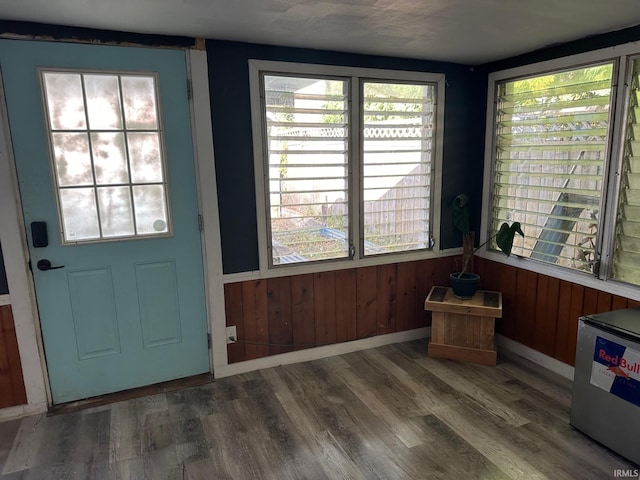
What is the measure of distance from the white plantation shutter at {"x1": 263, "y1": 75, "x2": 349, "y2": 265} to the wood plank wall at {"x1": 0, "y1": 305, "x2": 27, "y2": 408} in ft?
5.17

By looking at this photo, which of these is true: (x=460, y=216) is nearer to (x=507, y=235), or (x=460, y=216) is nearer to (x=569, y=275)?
(x=507, y=235)

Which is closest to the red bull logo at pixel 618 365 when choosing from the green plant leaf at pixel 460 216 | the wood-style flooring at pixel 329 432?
the wood-style flooring at pixel 329 432

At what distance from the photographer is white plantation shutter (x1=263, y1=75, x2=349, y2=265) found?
2850 millimetres

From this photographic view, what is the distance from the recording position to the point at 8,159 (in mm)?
2311

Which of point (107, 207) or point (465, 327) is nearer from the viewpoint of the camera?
point (107, 207)

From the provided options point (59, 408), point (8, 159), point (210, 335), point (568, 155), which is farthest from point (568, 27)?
point (59, 408)

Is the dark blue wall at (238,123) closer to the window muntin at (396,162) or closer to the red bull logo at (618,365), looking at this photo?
the window muntin at (396,162)

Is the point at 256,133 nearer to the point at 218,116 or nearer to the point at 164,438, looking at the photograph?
the point at 218,116

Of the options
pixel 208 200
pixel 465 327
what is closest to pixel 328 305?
pixel 465 327

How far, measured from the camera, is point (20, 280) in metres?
2.42

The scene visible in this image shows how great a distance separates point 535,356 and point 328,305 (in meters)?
1.56

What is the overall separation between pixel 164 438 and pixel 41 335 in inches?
38.0

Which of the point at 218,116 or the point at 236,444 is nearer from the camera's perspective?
the point at 236,444

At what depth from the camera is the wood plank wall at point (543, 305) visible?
271 centimetres
